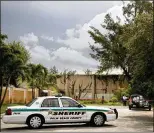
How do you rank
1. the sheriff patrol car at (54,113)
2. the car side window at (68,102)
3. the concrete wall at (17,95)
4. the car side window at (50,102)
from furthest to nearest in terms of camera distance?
the concrete wall at (17,95), the car side window at (68,102), the car side window at (50,102), the sheriff patrol car at (54,113)

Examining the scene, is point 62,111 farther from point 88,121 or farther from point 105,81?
point 105,81

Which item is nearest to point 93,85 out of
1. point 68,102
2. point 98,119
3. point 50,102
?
point 98,119

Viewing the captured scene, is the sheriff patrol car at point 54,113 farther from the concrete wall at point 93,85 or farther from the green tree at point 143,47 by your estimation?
the concrete wall at point 93,85

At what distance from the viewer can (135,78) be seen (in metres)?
25.8

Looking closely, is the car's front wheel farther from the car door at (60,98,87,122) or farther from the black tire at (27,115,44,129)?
the black tire at (27,115,44,129)

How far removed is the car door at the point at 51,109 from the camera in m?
18.3

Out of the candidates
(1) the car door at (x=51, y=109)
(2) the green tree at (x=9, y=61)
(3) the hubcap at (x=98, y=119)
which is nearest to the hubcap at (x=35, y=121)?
(1) the car door at (x=51, y=109)

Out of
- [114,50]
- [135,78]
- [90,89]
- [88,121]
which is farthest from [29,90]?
[88,121]

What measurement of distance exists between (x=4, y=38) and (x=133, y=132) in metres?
18.3

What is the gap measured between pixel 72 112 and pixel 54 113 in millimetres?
875

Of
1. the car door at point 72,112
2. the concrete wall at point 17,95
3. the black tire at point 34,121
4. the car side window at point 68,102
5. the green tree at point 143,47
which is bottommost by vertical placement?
the black tire at point 34,121

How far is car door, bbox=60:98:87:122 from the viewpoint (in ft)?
61.2

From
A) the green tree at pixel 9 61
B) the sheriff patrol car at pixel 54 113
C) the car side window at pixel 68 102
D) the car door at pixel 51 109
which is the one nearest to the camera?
the sheriff patrol car at pixel 54 113

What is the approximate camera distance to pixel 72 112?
61.3 ft
